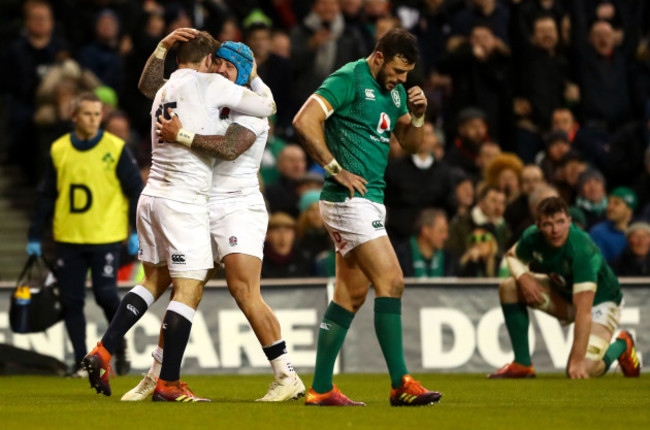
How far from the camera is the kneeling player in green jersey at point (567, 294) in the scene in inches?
446

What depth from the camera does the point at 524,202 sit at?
15453 millimetres

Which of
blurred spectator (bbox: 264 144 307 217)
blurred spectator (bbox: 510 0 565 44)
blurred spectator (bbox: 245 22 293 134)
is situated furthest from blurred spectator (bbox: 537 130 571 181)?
blurred spectator (bbox: 245 22 293 134)

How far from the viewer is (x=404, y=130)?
8820 mm

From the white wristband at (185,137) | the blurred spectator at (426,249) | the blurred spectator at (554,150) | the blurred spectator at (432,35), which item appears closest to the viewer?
the white wristband at (185,137)

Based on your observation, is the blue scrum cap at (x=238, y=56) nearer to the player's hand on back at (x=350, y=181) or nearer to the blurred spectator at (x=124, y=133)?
the player's hand on back at (x=350, y=181)

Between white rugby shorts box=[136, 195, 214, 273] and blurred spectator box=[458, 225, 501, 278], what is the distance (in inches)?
258

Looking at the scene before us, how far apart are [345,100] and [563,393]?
117 inches

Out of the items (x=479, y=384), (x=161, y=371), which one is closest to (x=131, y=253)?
(x=479, y=384)

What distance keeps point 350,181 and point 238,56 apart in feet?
4.06

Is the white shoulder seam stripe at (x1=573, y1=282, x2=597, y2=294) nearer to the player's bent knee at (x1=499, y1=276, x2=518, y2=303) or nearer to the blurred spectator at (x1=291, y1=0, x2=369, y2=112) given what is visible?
the player's bent knee at (x1=499, y1=276, x2=518, y2=303)

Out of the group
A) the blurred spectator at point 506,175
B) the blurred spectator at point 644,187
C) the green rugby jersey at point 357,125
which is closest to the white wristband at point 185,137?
the green rugby jersey at point 357,125

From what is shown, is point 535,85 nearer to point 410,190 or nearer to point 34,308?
point 410,190

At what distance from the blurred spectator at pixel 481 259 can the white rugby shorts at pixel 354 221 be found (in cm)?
643

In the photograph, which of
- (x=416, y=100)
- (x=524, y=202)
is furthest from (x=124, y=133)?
(x=416, y=100)
